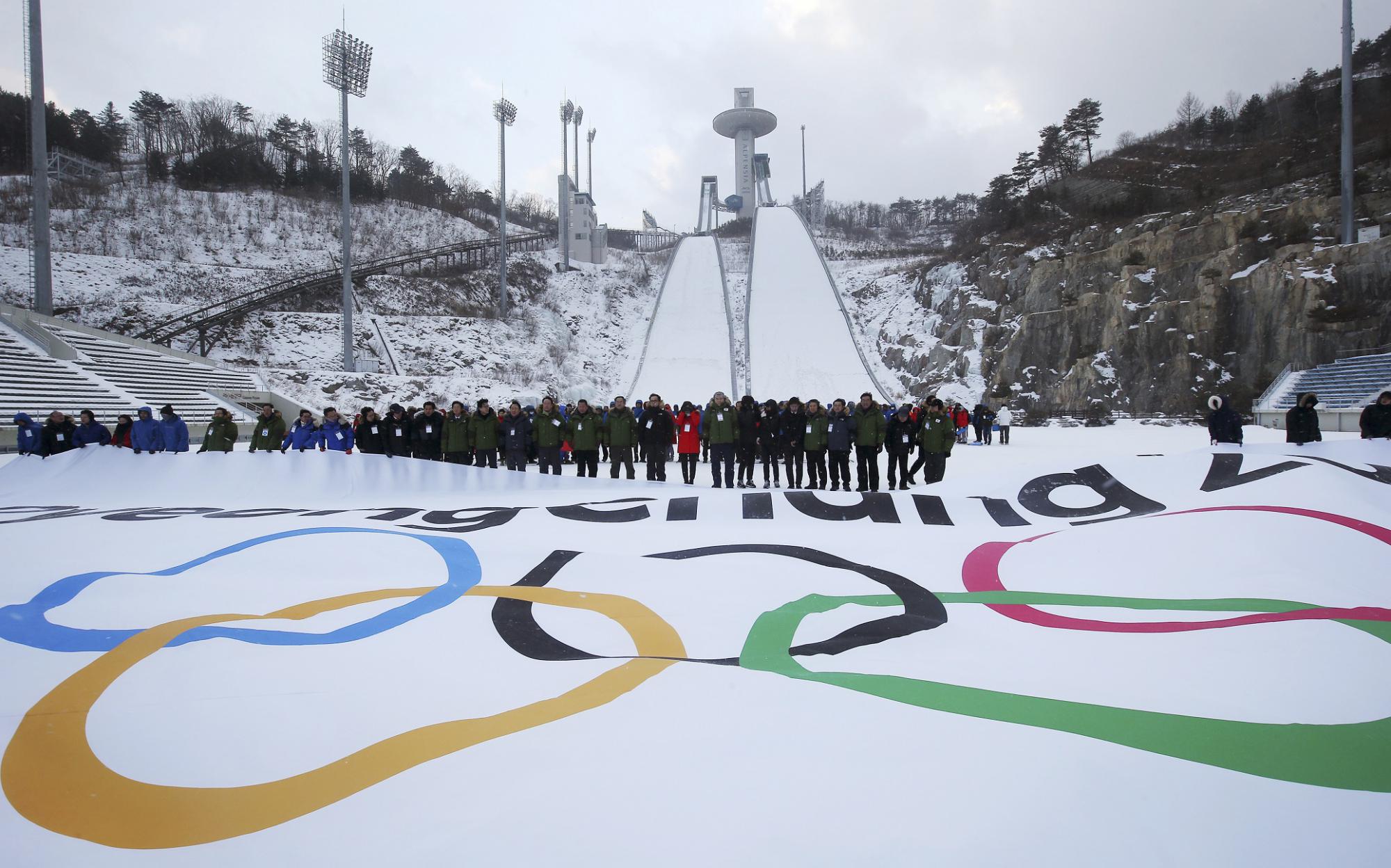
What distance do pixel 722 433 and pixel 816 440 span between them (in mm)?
1215

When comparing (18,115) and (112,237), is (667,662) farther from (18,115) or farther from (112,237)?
(18,115)

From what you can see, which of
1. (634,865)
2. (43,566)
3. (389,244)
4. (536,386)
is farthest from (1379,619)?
(389,244)

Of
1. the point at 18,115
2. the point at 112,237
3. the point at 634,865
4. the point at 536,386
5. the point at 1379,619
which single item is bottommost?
the point at 634,865

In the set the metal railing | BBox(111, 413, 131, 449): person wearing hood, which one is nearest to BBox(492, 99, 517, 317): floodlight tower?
the metal railing

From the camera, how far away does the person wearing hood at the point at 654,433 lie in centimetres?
878

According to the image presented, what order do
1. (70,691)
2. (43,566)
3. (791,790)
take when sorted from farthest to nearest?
(43,566), (70,691), (791,790)

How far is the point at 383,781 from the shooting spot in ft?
5.99

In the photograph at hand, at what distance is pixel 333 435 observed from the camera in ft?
27.2

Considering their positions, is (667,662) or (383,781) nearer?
(383,781)

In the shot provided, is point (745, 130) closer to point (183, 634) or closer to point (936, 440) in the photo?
point (936, 440)

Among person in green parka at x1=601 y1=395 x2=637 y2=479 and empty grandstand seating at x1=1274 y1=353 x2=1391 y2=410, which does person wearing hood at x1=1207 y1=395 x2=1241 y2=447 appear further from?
empty grandstand seating at x1=1274 y1=353 x2=1391 y2=410

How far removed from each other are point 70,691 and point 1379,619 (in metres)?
5.13

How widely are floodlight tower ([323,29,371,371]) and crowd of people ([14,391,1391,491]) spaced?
1178 centimetres

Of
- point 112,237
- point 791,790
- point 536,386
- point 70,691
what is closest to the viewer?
point 791,790
